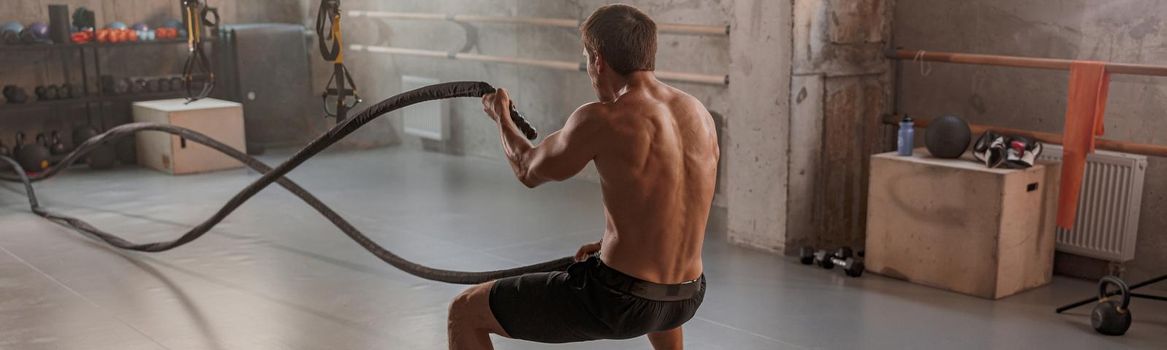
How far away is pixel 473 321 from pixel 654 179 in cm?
58

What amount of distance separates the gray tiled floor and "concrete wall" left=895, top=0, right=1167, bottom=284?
0.53 meters

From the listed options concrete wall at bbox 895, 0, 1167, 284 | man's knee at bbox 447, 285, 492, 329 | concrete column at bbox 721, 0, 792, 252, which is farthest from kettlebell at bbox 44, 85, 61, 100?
man's knee at bbox 447, 285, 492, 329

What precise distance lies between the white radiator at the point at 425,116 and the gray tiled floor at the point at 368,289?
6.18 ft

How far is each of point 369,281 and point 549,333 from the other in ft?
7.92

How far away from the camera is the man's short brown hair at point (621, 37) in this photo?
268 cm

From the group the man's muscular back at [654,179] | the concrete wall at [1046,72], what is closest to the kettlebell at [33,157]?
the concrete wall at [1046,72]

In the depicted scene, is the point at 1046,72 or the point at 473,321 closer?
the point at 473,321

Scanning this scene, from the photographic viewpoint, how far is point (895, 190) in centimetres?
499

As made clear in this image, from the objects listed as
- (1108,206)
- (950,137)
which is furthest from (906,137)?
(1108,206)

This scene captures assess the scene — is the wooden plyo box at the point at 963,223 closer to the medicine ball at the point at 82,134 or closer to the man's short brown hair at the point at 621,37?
the man's short brown hair at the point at 621,37

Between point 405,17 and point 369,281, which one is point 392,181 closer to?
point 405,17

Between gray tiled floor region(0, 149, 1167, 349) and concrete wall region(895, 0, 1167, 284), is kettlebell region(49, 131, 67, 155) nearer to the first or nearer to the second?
gray tiled floor region(0, 149, 1167, 349)

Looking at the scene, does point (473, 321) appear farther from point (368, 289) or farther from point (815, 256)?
point (815, 256)

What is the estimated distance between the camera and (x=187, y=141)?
8.20 metres
